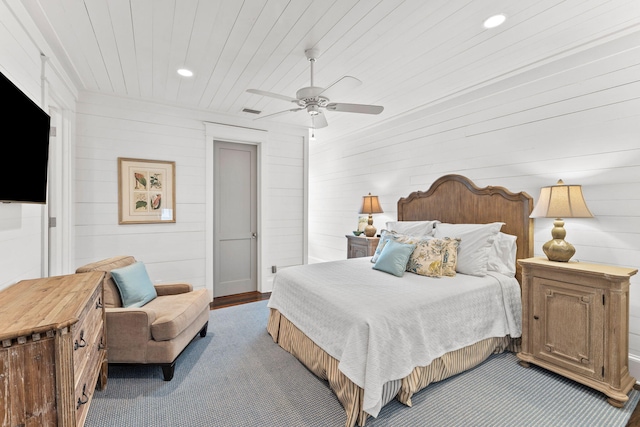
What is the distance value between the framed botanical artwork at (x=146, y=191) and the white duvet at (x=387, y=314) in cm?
202

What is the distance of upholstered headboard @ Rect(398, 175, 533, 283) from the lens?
2.83m

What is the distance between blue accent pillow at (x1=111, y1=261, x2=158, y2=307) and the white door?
1.65 meters

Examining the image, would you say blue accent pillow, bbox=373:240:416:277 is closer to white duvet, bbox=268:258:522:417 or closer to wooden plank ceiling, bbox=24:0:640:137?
white duvet, bbox=268:258:522:417

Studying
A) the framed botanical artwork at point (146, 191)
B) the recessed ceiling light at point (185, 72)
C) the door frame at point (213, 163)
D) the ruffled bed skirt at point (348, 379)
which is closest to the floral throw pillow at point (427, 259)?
the ruffled bed skirt at point (348, 379)

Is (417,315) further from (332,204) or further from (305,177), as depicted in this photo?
(332,204)

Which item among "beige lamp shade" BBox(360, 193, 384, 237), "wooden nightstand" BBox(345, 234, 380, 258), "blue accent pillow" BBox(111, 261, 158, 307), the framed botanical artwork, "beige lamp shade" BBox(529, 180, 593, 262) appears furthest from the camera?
"beige lamp shade" BBox(360, 193, 384, 237)

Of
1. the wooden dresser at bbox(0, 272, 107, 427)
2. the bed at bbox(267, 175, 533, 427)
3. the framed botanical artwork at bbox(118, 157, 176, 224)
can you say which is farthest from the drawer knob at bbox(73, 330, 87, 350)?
the framed botanical artwork at bbox(118, 157, 176, 224)

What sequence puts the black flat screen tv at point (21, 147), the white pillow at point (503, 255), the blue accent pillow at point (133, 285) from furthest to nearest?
the white pillow at point (503, 255) → the blue accent pillow at point (133, 285) → the black flat screen tv at point (21, 147)

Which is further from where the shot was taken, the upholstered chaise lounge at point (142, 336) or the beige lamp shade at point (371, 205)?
the beige lamp shade at point (371, 205)

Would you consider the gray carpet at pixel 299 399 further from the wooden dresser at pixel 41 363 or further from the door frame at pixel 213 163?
the door frame at pixel 213 163

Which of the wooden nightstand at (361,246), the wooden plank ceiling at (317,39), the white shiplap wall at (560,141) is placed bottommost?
the wooden nightstand at (361,246)

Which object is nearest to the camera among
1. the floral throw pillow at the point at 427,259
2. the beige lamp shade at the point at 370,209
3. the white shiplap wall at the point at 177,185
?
the floral throw pillow at the point at 427,259

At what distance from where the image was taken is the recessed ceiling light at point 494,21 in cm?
205

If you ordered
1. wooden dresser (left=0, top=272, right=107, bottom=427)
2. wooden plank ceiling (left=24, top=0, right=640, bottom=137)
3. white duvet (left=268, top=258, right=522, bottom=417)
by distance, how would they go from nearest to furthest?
wooden dresser (left=0, top=272, right=107, bottom=427)
white duvet (left=268, top=258, right=522, bottom=417)
wooden plank ceiling (left=24, top=0, right=640, bottom=137)
